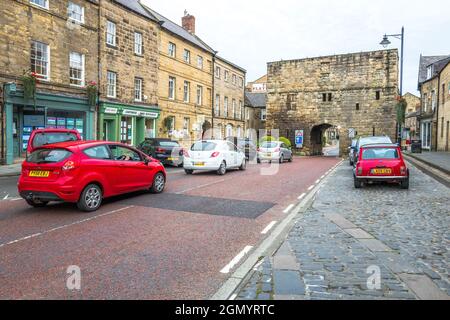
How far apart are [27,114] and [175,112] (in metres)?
12.8

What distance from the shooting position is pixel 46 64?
18.5m

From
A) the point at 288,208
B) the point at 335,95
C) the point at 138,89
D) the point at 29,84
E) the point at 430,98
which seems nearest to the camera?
the point at 288,208

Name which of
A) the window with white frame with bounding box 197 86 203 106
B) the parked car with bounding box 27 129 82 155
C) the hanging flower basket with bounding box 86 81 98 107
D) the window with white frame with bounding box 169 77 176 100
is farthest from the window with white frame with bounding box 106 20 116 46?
the parked car with bounding box 27 129 82 155

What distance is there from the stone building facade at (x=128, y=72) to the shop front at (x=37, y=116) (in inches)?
44.2

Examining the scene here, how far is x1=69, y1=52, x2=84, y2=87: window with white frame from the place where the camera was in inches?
786

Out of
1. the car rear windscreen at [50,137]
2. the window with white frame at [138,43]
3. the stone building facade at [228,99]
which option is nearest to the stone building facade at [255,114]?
the stone building facade at [228,99]

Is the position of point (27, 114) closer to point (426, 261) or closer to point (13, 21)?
point (13, 21)

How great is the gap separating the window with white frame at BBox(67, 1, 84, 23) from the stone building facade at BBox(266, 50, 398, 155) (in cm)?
2581

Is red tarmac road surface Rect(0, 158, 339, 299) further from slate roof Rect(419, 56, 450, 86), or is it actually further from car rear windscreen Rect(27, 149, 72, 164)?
slate roof Rect(419, 56, 450, 86)

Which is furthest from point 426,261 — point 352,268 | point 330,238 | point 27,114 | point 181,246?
point 27,114

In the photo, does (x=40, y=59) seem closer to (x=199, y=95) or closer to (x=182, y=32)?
(x=182, y=32)

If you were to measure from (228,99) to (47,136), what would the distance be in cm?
2954

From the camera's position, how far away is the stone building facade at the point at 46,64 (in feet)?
54.6

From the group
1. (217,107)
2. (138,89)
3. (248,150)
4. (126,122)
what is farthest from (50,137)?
(217,107)
